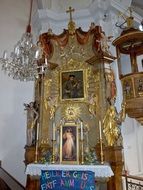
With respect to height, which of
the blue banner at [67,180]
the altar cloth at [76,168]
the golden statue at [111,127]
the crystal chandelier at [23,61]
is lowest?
the altar cloth at [76,168]

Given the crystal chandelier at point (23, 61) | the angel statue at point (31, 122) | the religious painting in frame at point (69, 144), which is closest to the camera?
the crystal chandelier at point (23, 61)

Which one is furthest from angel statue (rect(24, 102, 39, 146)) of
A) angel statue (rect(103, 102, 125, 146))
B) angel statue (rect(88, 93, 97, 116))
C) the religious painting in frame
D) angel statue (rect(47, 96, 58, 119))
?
angel statue (rect(103, 102, 125, 146))

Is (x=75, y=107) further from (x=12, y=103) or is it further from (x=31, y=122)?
(x=12, y=103)

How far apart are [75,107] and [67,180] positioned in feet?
10.5

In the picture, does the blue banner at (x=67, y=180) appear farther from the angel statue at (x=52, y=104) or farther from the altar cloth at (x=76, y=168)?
the angel statue at (x=52, y=104)

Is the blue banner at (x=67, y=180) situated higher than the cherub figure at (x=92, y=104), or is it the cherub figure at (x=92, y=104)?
the cherub figure at (x=92, y=104)

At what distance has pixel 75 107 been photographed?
5492 millimetres

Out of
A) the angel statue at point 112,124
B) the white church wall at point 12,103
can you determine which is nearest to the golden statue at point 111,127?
the angel statue at point 112,124

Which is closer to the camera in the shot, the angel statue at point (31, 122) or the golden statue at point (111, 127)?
the golden statue at point (111, 127)

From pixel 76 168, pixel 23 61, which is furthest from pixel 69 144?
pixel 23 61

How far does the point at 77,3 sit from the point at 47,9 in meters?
0.94

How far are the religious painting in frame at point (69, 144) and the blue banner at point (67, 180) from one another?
2388mm

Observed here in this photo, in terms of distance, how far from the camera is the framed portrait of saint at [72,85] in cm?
556

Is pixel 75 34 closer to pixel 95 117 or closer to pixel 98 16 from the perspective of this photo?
pixel 98 16
